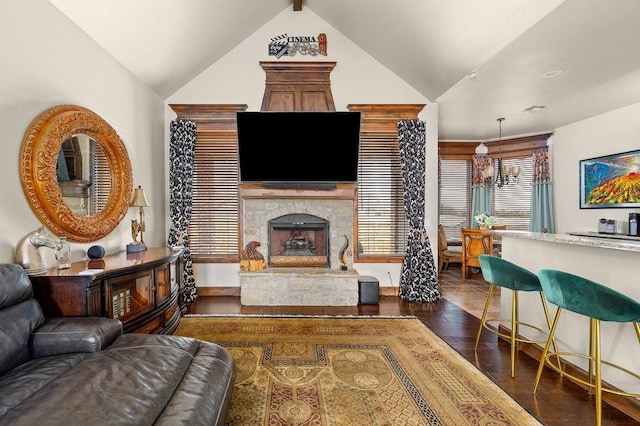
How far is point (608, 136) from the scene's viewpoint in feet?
15.4

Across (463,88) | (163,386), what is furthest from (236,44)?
(163,386)

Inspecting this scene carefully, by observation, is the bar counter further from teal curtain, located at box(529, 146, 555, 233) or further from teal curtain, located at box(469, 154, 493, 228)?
teal curtain, located at box(469, 154, 493, 228)

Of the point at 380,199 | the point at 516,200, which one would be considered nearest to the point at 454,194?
the point at 516,200

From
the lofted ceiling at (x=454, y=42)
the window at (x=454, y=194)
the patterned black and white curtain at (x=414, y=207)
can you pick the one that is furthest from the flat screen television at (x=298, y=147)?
the window at (x=454, y=194)

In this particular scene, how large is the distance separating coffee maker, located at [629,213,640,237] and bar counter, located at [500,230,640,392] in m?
2.86

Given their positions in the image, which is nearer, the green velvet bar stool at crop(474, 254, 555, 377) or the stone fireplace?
the green velvet bar stool at crop(474, 254, 555, 377)

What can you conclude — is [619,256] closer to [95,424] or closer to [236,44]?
[95,424]

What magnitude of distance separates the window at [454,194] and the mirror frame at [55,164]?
20.1ft

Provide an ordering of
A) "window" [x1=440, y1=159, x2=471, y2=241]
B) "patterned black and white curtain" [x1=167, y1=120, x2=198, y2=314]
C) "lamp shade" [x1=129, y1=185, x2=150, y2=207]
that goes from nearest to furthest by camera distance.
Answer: "lamp shade" [x1=129, y1=185, x2=150, y2=207]
"patterned black and white curtain" [x1=167, y1=120, x2=198, y2=314]
"window" [x1=440, y1=159, x2=471, y2=241]

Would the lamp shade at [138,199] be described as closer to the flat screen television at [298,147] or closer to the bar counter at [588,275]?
the flat screen television at [298,147]

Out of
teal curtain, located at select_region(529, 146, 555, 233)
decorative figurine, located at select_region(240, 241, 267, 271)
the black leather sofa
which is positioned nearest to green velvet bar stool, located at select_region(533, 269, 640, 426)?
the black leather sofa

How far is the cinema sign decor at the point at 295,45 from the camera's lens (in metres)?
4.46

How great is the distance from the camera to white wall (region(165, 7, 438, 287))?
14.7 feet

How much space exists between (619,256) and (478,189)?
4768mm
